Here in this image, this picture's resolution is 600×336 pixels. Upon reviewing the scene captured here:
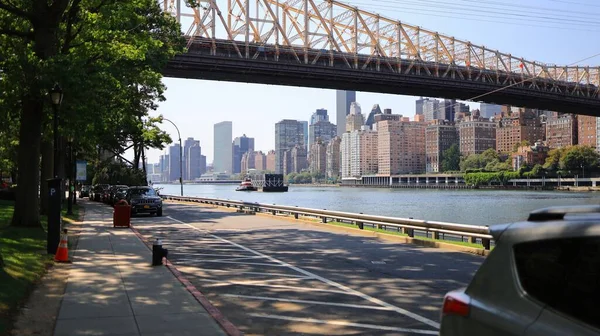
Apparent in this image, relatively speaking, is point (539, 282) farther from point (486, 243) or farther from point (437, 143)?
point (437, 143)

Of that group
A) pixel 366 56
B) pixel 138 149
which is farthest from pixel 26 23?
pixel 366 56

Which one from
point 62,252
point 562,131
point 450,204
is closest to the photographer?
point 62,252

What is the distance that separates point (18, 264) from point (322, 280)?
19.5ft

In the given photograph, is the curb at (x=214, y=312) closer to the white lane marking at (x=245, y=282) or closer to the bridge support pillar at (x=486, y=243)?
the white lane marking at (x=245, y=282)

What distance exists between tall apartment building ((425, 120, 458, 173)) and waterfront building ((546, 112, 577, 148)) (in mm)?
31516

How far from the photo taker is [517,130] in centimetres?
19112

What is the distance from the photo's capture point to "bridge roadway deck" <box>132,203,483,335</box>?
752 cm

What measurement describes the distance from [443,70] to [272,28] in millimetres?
23834

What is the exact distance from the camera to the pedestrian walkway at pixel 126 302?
273 inches

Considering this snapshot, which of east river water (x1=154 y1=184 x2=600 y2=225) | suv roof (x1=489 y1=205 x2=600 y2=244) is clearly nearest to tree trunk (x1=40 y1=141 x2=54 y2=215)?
suv roof (x1=489 y1=205 x2=600 y2=244)

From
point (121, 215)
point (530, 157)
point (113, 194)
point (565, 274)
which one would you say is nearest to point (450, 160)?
point (530, 157)

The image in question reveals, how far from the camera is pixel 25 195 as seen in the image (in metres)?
18.5

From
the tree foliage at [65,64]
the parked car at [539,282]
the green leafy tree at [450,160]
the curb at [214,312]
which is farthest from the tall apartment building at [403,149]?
the parked car at [539,282]

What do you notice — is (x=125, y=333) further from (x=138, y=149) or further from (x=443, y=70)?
(x=443, y=70)
